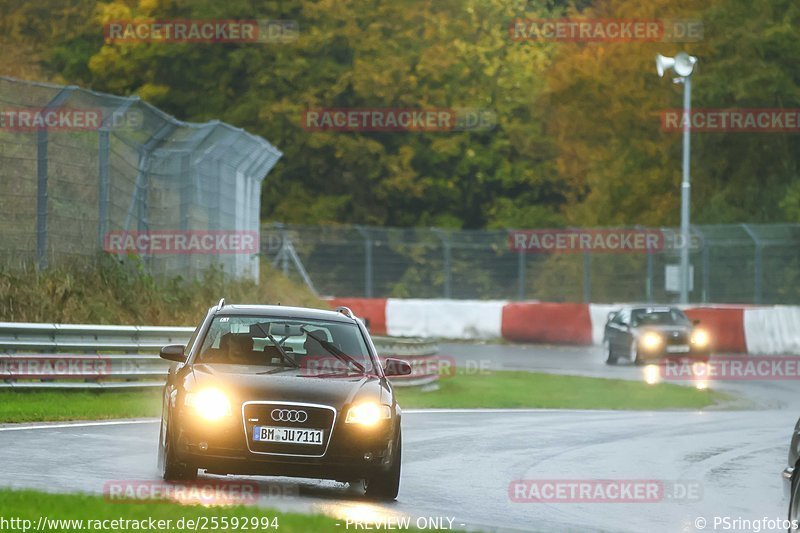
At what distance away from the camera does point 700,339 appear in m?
36.7

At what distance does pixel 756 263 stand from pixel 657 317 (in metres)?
8.18

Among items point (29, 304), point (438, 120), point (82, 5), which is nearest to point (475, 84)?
point (438, 120)

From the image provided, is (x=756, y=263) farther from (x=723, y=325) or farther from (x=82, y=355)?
(x=82, y=355)

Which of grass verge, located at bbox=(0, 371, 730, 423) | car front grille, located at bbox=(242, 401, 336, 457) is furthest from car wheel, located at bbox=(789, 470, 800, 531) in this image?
grass verge, located at bbox=(0, 371, 730, 423)

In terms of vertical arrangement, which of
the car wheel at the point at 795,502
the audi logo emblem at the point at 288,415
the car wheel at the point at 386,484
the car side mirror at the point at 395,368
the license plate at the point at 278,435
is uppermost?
the car side mirror at the point at 395,368

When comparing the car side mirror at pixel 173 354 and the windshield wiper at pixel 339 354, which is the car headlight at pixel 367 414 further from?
the car side mirror at pixel 173 354

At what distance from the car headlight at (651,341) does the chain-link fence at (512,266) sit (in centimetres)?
925

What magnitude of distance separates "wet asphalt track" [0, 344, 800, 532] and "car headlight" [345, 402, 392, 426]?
582 mm

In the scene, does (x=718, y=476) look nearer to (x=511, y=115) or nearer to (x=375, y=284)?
(x=375, y=284)

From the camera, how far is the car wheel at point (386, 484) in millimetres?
12812

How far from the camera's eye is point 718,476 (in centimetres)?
1605

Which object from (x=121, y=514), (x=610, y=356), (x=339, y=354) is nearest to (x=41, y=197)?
(x=339, y=354)

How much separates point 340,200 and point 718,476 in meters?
43.8

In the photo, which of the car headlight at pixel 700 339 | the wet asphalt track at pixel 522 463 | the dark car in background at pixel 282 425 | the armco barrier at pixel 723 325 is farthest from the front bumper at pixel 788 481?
the armco barrier at pixel 723 325
